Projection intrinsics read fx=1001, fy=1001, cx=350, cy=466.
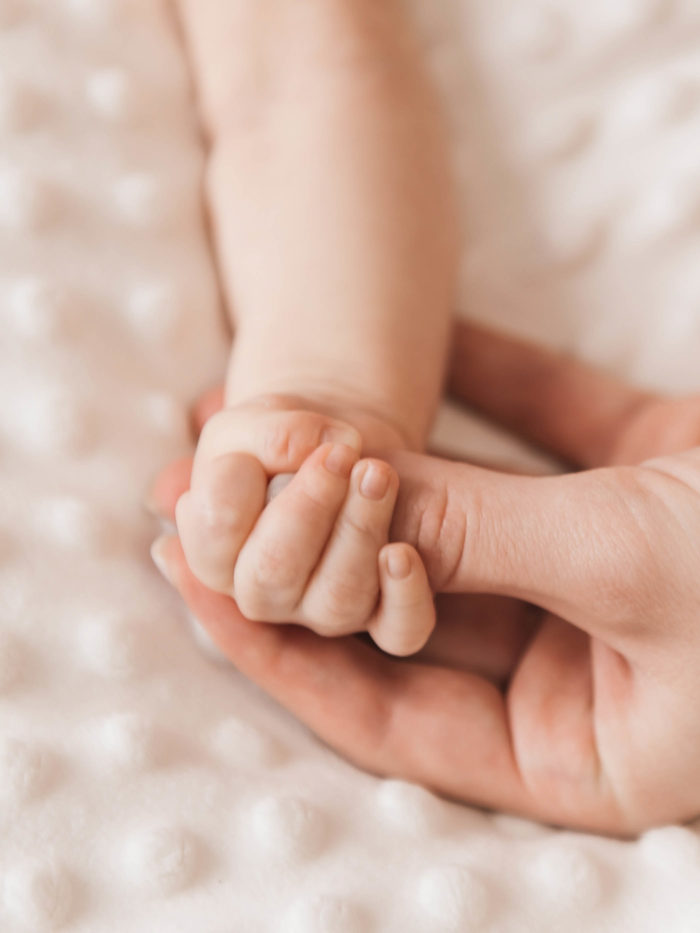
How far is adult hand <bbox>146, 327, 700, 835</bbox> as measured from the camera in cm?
42

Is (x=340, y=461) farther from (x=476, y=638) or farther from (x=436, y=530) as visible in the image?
(x=476, y=638)

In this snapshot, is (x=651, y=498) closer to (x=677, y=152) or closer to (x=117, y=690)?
(x=117, y=690)

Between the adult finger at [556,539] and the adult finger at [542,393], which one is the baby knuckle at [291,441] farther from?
the adult finger at [542,393]

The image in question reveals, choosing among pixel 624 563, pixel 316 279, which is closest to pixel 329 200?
pixel 316 279

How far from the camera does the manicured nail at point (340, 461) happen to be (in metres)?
0.41

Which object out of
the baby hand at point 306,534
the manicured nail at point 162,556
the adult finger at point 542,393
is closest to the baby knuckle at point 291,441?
the baby hand at point 306,534

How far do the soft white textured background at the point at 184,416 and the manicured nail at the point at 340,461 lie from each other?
14cm


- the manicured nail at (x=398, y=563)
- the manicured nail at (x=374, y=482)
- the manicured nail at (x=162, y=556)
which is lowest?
the manicured nail at (x=162, y=556)

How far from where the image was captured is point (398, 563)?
0.40 meters

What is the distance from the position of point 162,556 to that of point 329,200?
23 centimetres

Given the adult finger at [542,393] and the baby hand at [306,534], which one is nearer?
the baby hand at [306,534]

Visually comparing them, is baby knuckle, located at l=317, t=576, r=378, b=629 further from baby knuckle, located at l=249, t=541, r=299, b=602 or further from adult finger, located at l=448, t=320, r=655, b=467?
adult finger, located at l=448, t=320, r=655, b=467

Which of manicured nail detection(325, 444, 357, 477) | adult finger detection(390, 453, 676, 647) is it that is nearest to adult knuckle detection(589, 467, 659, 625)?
adult finger detection(390, 453, 676, 647)

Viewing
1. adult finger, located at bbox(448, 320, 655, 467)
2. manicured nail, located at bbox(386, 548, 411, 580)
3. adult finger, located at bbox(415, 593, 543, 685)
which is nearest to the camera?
manicured nail, located at bbox(386, 548, 411, 580)
